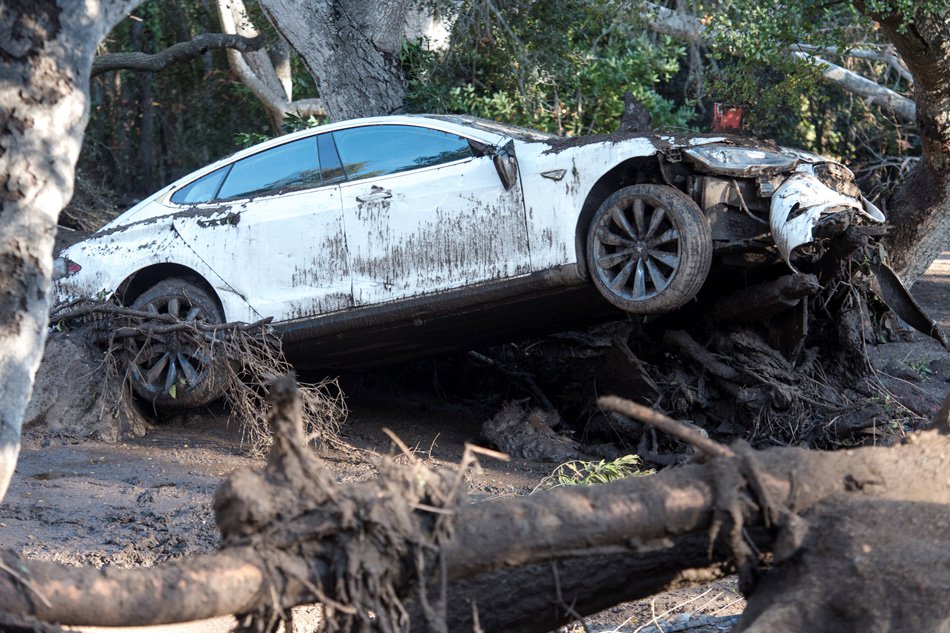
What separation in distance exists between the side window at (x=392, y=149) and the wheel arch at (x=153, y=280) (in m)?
1.44

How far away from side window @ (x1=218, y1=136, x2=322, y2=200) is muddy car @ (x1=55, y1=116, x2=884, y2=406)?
0.04 feet

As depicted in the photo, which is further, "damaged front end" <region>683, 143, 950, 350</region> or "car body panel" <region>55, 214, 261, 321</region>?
"car body panel" <region>55, 214, 261, 321</region>

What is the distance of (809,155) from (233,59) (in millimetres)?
11252

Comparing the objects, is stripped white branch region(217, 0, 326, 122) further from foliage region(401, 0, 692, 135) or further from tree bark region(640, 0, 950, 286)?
tree bark region(640, 0, 950, 286)

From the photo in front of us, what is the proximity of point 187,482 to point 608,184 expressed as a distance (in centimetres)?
341

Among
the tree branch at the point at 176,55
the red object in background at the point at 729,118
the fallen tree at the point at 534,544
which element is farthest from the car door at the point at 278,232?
the tree branch at the point at 176,55

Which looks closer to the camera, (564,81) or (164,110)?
(564,81)

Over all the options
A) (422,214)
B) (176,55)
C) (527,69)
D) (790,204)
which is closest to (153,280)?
(422,214)

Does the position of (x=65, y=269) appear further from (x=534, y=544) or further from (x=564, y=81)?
(x=534, y=544)

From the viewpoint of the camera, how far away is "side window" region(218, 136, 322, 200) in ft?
25.0

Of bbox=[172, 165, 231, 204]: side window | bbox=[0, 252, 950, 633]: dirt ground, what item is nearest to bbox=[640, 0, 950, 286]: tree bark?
bbox=[0, 252, 950, 633]: dirt ground

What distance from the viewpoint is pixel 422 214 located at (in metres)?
7.28

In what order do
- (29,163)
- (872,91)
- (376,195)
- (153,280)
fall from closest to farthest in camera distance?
(29,163), (376,195), (153,280), (872,91)

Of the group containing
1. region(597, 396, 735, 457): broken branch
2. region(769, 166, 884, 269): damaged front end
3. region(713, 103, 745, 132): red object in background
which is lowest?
region(597, 396, 735, 457): broken branch
